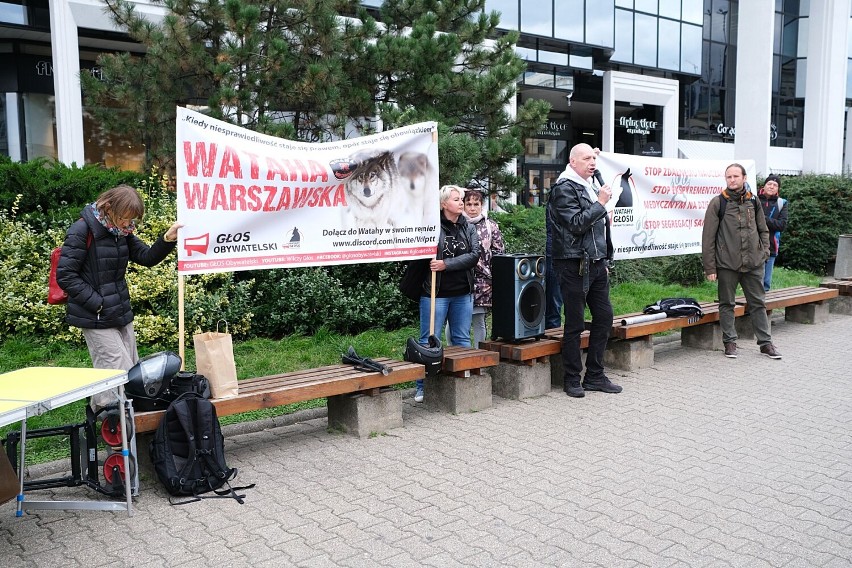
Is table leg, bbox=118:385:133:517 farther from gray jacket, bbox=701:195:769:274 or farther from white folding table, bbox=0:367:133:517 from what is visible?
gray jacket, bbox=701:195:769:274

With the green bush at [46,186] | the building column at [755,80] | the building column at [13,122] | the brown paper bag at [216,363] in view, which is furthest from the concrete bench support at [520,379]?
the building column at [755,80]

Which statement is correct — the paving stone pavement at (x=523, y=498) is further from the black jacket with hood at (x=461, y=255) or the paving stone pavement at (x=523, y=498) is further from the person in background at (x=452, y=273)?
the black jacket with hood at (x=461, y=255)

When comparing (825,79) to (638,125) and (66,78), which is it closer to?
(638,125)

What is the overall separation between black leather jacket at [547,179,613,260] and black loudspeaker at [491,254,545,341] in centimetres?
28

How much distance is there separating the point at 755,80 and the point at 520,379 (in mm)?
16613

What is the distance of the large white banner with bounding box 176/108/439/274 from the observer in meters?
5.43

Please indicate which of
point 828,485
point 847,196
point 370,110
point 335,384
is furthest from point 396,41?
point 847,196

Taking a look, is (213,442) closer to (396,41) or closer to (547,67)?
(396,41)

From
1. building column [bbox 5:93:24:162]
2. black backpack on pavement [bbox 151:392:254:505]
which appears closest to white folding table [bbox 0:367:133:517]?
black backpack on pavement [bbox 151:392:254:505]

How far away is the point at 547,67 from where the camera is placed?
79.9 ft

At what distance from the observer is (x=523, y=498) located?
185 inches

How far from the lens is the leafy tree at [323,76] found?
9.06 metres

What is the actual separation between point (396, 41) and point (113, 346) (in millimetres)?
6067

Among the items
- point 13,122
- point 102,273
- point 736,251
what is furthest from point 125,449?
point 13,122
